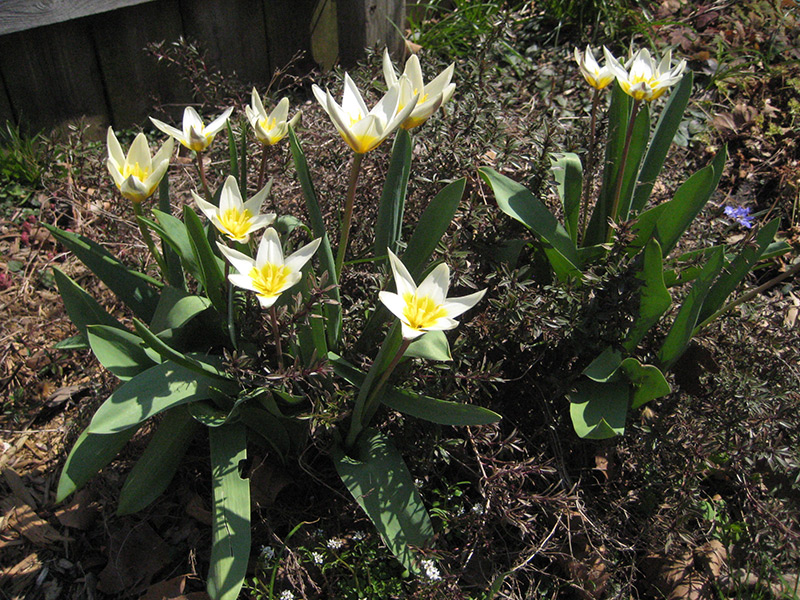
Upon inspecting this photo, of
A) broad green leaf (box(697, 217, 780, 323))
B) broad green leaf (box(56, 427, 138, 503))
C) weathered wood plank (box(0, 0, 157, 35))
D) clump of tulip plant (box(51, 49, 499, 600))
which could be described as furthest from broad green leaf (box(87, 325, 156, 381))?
weathered wood plank (box(0, 0, 157, 35))

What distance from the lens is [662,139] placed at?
199 cm

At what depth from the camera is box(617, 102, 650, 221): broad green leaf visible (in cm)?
190

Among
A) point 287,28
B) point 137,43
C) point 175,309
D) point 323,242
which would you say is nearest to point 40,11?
point 137,43

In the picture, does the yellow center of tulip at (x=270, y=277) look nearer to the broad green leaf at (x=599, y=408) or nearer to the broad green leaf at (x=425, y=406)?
the broad green leaf at (x=425, y=406)

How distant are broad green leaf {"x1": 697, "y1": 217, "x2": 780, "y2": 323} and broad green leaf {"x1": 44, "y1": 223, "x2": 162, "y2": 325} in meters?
1.49

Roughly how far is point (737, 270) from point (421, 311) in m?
0.97

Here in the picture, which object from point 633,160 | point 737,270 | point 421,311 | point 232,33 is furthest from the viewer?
point 232,33

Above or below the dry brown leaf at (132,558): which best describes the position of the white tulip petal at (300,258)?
above

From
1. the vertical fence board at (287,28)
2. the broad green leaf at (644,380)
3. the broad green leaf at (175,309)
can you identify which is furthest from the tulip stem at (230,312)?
the vertical fence board at (287,28)

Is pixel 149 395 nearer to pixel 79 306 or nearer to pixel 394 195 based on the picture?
pixel 79 306

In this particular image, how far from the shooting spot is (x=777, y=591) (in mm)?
1867

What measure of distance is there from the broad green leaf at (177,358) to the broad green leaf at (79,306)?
286mm

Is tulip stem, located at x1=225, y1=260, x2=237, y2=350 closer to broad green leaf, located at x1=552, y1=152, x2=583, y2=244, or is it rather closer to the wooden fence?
broad green leaf, located at x1=552, y1=152, x2=583, y2=244

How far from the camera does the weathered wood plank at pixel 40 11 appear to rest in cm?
250
